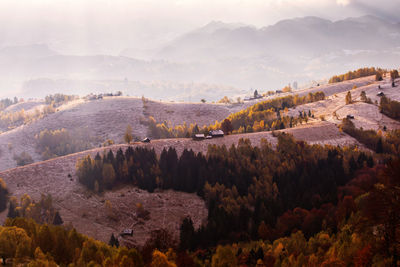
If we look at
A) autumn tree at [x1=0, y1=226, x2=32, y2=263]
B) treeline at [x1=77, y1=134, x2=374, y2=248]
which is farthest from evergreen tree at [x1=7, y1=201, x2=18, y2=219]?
autumn tree at [x1=0, y1=226, x2=32, y2=263]

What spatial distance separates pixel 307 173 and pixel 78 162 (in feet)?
360

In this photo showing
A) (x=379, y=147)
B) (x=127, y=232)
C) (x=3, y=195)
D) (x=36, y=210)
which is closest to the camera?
(x=127, y=232)

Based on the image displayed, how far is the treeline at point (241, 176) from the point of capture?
445ft

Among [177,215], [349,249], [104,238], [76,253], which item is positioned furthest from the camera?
[177,215]

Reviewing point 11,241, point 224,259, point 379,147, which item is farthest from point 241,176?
point 11,241

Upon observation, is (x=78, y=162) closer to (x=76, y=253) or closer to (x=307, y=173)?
(x=76, y=253)

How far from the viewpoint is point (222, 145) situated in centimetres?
19600

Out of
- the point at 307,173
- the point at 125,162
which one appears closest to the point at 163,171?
the point at 125,162

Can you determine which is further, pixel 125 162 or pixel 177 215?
pixel 125 162

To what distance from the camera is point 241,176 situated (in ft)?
545

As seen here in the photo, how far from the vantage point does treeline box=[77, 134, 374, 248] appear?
135500mm

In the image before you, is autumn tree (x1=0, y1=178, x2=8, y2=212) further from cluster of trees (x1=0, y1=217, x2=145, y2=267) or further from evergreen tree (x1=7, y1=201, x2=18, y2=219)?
cluster of trees (x1=0, y1=217, x2=145, y2=267)

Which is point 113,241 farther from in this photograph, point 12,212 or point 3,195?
point 3,195

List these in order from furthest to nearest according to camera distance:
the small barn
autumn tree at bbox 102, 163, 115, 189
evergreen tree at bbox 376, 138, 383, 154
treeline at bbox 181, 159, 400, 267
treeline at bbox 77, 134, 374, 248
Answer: evergreen tree at bbox 376, 138, 383, 154
autumn tree at bbox 102, 163, 115, 189
treeline at bbox 77, 134, 374, 248
the small barn
treeline at bbox 181, 159, 400, 267
